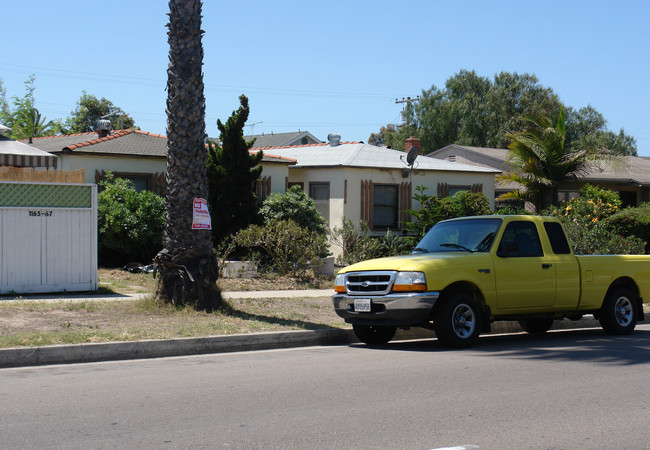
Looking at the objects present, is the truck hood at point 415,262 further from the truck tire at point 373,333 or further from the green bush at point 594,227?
the green bush at point 594,227

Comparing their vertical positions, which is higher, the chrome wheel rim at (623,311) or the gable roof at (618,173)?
the gable roof at (618,173)

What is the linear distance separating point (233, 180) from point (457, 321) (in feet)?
35.2

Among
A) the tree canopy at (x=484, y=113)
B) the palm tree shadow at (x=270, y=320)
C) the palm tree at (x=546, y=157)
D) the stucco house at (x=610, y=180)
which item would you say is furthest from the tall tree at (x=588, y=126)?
the palm tree shadow at (x=270, y=320)

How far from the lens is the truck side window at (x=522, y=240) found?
11.6 m

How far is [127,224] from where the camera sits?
1892cm

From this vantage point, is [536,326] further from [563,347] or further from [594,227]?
[594,227]

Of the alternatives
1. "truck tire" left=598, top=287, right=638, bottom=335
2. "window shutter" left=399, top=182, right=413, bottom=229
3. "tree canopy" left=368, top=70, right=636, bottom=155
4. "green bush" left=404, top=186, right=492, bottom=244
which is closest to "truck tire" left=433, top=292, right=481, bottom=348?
"truck tire" left=598, top=287, right=638, bottom=335

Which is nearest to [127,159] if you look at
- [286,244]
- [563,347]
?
[286,244]

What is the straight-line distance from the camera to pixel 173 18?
1287cm

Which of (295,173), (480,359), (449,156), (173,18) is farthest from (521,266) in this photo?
(449,156)

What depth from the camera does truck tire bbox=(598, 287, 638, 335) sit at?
12.7 metres

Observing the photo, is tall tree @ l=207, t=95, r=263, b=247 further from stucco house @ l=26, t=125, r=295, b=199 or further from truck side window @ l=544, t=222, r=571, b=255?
truck side window @ l=544, t=222, r=571, b=255

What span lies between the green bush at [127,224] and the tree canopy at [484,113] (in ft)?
144

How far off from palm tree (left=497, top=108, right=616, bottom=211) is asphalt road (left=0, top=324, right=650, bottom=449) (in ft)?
55.1
